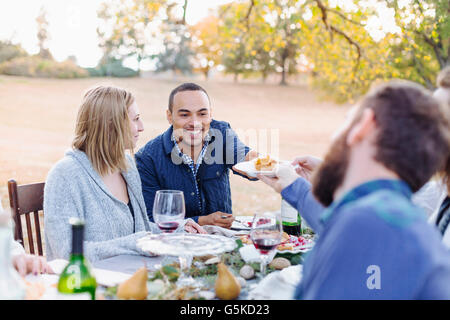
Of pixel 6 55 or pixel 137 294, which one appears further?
pixel 6 55

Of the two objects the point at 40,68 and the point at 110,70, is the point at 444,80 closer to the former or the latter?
the point at 40,68

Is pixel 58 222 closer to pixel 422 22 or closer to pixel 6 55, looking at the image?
pixel 422 22

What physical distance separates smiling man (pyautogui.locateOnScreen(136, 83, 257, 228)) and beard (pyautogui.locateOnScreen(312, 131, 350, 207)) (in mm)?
2411

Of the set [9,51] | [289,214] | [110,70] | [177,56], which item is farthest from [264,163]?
[177,56]

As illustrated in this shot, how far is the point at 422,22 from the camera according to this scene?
773 centimetres

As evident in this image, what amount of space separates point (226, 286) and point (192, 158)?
229cm

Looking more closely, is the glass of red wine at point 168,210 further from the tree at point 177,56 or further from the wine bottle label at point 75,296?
the tree at point 177,56

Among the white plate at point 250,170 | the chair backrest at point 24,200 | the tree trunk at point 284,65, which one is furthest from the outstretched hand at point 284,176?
the tree trunk at point 284,65

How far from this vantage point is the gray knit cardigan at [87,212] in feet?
7.80

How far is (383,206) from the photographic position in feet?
3.54

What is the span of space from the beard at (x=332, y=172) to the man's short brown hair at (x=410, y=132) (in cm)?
10
